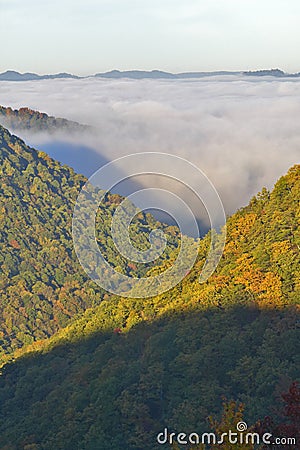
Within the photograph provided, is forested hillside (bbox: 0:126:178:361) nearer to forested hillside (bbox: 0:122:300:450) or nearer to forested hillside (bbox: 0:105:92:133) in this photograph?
forested hillside (bbox: 0:105:92:133)

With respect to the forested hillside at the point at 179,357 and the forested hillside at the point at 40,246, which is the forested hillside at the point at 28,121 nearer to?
the forested hillside at the point at 40,246

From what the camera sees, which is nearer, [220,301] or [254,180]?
[220,301]

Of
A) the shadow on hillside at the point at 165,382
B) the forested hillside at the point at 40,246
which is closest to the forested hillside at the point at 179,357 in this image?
the shadow on hillside at the point at 165,382

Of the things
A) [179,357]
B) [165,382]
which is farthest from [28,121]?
[165,382]

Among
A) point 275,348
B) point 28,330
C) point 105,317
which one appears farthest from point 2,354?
point 275,348

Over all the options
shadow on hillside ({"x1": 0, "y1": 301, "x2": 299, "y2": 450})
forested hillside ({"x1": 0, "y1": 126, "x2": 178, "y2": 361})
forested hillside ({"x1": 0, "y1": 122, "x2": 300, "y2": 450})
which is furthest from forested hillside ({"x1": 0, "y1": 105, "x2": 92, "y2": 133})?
shadow on hillside ({"x1": 0, "y1": 301, "x2": 299, "y2": 450})

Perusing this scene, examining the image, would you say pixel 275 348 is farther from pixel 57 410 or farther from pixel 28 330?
pixel 28 330
